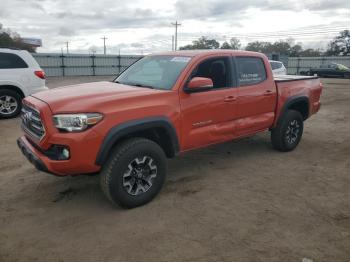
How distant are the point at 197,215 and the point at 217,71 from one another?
7.24ft

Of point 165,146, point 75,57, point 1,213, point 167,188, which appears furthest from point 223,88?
point 75,57

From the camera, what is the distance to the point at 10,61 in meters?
9.73

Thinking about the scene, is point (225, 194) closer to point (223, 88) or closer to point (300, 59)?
point (223, 88)

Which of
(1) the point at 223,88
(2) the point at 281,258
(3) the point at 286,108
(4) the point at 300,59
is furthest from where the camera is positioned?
(4) the point at 300,59

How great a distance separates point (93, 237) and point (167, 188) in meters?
1.46

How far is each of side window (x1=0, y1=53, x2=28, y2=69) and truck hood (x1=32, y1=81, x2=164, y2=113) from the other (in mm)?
5852

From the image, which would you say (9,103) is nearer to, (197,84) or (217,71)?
(217,71)

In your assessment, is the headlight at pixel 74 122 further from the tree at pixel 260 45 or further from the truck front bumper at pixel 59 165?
the tree at pixel 260 45

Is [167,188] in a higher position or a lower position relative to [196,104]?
lower

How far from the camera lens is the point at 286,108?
20.8ft

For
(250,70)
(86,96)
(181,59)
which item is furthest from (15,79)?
(250,70)

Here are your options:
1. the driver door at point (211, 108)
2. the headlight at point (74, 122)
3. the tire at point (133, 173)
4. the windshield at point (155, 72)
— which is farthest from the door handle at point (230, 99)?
the headlight at point (74, 122)

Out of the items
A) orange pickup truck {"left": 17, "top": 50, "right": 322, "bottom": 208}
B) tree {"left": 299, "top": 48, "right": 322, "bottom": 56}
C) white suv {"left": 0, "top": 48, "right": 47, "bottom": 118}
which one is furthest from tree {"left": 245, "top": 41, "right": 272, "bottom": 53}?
orange pickup truck {"left": 17, "top": 50, "right": 322, "bottom": 208}

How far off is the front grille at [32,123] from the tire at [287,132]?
402 centimetres
